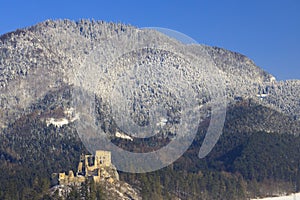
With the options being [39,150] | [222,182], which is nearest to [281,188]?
[222,182]

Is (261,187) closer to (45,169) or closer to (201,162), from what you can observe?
(201,162)

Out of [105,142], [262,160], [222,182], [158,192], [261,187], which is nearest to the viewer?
[158,192]

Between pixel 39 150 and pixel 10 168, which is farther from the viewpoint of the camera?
pixel 39 150

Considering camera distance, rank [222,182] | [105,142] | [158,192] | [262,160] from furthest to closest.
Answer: [105,142], [262,160], [222,182], [158,192]

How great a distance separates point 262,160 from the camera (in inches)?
7347

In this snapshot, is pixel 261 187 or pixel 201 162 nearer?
pixel 261 187

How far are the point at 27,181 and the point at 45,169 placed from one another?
25880mm

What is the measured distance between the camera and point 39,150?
655 feet

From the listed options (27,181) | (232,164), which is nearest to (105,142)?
(232,164)

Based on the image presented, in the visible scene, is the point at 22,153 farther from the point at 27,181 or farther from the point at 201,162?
the point at 27,181

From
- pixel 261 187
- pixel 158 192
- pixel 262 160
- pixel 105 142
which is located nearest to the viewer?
pixel 158 192

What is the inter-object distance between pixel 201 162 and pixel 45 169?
170 feet

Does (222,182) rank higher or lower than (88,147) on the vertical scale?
lower

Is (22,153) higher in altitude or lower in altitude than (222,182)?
higher
